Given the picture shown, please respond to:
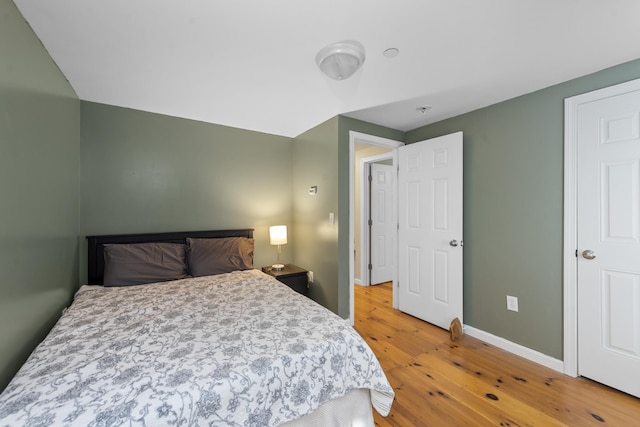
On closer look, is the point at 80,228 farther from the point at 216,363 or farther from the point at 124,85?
the point at 216,363

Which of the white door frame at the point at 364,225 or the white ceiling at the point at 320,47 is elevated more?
the white ceiling at the point at 320,47

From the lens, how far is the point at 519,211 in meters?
2.34

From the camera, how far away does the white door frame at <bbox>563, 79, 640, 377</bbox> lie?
2.02 metres

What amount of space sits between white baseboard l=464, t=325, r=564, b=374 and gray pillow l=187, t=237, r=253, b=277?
244 centimetres

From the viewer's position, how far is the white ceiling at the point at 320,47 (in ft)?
4.43

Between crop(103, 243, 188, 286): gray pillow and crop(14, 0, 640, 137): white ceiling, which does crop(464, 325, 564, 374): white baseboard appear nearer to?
crop(14, 0, 640, 137): white ceiling

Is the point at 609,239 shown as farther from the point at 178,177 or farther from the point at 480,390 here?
the point at 178,177

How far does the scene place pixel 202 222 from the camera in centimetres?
304

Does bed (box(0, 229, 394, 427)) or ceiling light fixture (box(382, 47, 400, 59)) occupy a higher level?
ceiling light fixture (box(382, 47, 400, 59))

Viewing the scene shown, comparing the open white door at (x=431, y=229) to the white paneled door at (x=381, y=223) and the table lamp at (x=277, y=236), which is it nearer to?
the white paneled door at (x=381, y=223)

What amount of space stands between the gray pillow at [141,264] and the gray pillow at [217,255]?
0.12 meters

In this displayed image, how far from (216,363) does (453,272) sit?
242cm

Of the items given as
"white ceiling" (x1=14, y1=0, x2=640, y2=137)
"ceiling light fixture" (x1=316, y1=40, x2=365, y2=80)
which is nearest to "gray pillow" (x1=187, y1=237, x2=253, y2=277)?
"white ceiling" (x1=14, y1=0, x2=640, y2=137)

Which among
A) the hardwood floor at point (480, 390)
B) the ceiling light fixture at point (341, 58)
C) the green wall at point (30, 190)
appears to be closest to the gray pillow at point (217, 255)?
the green wall at point (30, 190)
